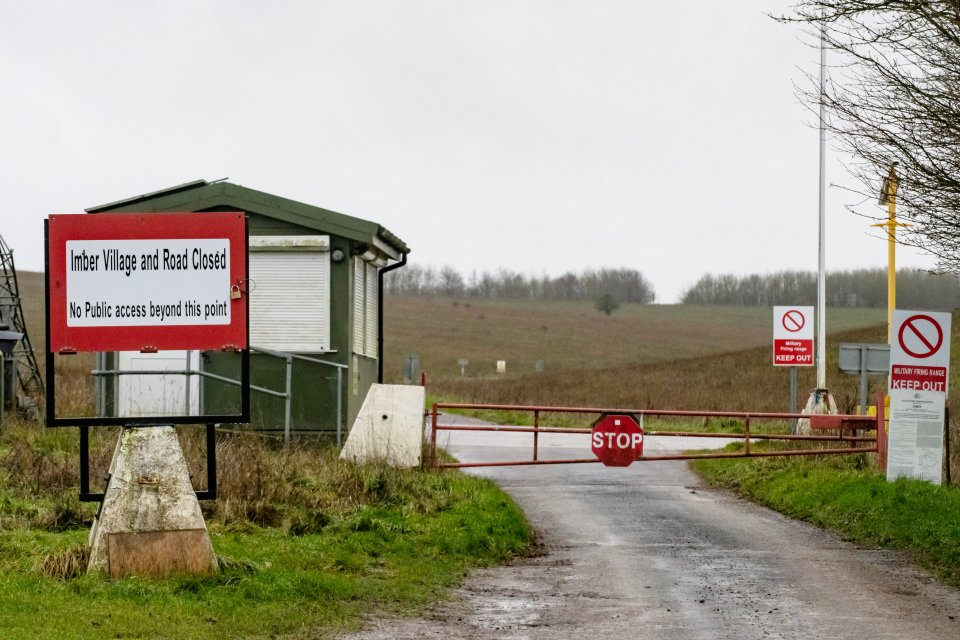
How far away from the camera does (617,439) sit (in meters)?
17.7

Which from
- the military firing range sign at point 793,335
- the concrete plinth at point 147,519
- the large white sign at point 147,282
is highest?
the large white sign at point 147,282

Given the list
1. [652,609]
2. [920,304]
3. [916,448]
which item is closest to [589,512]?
[916,448]

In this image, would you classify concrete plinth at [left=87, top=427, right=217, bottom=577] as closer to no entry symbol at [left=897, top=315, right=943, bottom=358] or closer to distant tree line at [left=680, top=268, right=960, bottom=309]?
no entry symbol at [left=897, top=315, right=943, bottom=358]

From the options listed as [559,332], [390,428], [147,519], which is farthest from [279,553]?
[559,332]

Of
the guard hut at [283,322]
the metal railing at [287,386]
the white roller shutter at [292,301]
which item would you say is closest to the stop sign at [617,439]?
the metal railing at [287,386]

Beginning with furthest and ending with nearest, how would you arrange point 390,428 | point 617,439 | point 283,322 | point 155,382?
1. point 283,322
2. point 155,382
3. point 617,439
4. point 390,428

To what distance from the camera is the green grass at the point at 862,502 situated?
13203 mm

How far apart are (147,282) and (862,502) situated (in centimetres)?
918

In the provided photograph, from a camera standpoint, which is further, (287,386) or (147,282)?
(287,386)

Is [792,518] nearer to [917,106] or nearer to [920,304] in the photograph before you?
[917,106]

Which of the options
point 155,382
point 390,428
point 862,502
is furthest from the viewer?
point 155,382

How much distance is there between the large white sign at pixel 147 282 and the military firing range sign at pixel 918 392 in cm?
913

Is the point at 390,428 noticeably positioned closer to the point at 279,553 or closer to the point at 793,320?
the point at 279,553

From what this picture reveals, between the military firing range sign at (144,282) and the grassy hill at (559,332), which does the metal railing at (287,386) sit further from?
the grassy hill at (559,332)
